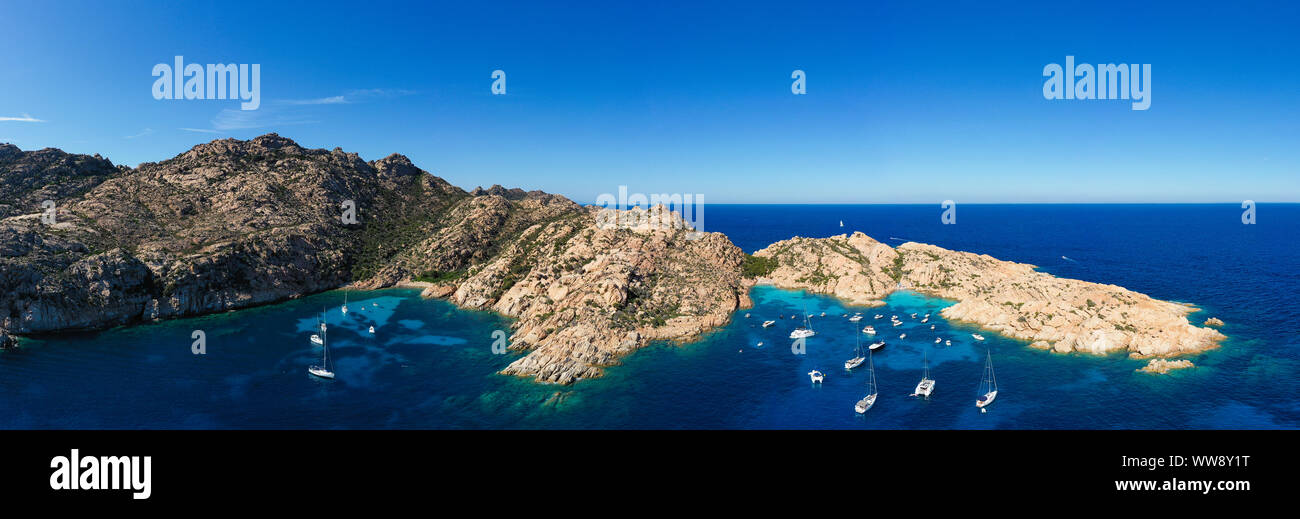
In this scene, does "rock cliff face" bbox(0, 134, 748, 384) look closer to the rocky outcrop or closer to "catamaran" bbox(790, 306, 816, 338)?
"catamaran" bbox(790, 306, 816, 338)

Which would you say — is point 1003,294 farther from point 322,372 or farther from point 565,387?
point 322,372

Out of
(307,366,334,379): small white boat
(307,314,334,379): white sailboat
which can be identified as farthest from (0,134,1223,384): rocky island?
(307,314,334,379): white sailboat

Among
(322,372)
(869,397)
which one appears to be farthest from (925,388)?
(322,372)

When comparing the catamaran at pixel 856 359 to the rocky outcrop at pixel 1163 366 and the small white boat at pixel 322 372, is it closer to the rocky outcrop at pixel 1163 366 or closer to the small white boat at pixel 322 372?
the rocky outcrop at pixel 1163 366

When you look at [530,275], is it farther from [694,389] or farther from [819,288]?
[819,288]

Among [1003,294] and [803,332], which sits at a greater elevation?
[1003,294]

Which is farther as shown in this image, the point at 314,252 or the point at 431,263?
the point at 431,263
